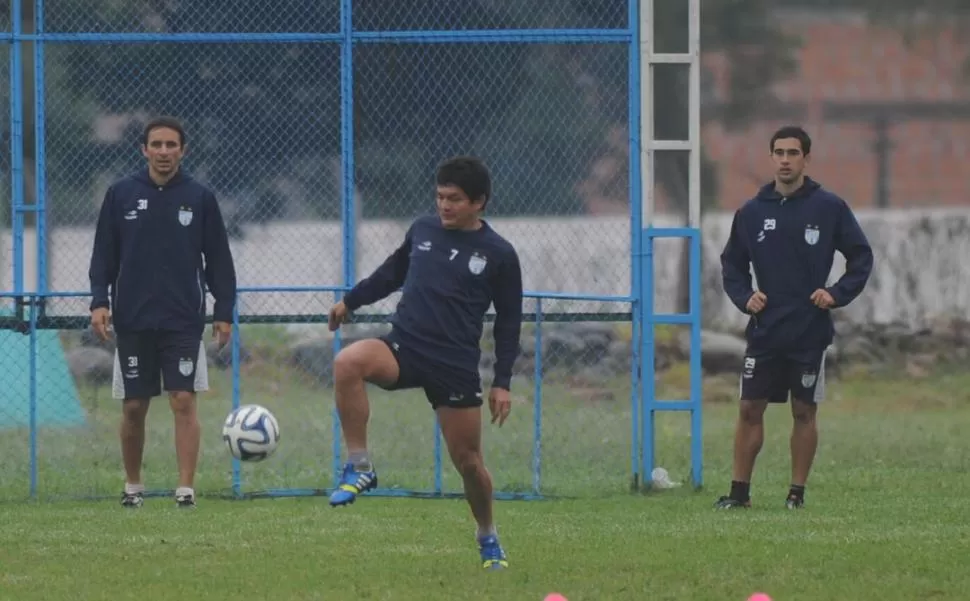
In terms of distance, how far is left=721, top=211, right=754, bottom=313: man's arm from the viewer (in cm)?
1184

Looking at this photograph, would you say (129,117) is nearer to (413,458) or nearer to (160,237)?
(160,237)

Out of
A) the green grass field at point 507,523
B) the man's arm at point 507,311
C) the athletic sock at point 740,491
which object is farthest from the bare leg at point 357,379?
the athletic sock at point 740,491

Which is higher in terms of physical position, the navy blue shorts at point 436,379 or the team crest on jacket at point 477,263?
the team crest on jacket at point 477,263

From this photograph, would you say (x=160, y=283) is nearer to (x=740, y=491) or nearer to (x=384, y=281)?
(x=384, y=281)

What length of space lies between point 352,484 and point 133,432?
368 centimetres

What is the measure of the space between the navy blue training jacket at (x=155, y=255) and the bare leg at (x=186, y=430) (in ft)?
1.32

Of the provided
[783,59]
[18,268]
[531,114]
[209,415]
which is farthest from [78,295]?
[783,59]

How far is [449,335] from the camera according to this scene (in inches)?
349

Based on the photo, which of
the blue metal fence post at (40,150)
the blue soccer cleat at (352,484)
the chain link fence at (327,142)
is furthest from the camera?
the chain link fence at (327,142)

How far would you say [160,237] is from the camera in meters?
11.9

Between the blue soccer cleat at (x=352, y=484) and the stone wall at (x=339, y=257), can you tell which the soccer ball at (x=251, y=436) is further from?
the stone wall at (x=339, y=257)

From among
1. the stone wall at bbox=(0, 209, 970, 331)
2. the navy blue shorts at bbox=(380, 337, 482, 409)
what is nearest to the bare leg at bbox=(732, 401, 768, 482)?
the stone wall at bbox=(0, 209, 970, 331)

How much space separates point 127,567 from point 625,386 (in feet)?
29.7

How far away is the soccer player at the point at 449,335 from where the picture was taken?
28.6ft
